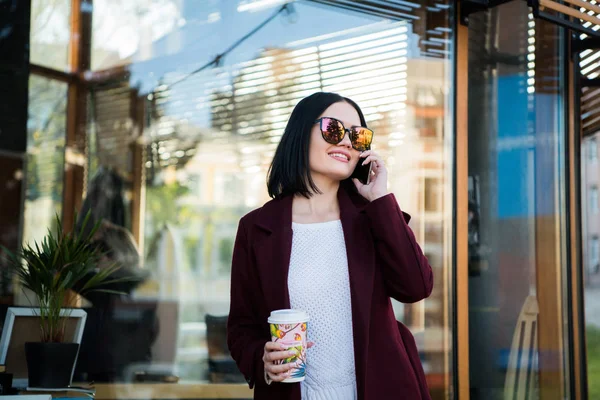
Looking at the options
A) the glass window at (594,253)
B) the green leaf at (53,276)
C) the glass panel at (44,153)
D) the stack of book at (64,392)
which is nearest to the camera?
the stack of book at (64,392)

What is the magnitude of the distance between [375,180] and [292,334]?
58 cm

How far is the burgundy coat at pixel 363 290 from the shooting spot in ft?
6.46

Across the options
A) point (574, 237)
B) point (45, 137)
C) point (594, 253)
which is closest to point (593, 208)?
point (594, 253)

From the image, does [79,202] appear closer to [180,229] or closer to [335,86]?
[180,229]

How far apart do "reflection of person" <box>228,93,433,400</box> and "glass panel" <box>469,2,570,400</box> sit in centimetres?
261

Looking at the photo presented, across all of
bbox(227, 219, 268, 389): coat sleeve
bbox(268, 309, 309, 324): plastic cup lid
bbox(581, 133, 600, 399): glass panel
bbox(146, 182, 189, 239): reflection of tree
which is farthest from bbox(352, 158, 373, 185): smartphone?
bbox(581, 133, 600, 399): glass panel

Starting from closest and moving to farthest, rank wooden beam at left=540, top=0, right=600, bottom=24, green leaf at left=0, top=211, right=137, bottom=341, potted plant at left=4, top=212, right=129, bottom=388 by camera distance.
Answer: potted plant at left=4, top=212, right=129, bottom=388 → green leaf at left=0, top=211, right=137, bottom=341 → wooden beam at left=540, top=0, right=600, bottom=24

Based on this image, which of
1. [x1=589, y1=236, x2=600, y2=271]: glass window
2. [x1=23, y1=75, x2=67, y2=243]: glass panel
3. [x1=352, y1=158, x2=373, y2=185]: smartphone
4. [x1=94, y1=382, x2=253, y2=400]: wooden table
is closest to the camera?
[x1=352, y1=158, x2=373, y2=185]: smartphone

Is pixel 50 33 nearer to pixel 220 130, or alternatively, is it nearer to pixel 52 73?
pixel 52 73

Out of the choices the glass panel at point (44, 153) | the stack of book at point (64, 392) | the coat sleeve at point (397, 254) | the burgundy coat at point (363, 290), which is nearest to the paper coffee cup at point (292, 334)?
the burgundy coat at point (363, 290)

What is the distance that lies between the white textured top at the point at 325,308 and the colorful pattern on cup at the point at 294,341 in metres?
0.20

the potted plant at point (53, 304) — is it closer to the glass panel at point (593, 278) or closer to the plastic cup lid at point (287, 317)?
the plastic cup lid at point (287, 317)

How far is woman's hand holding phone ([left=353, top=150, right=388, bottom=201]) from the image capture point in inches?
84.0

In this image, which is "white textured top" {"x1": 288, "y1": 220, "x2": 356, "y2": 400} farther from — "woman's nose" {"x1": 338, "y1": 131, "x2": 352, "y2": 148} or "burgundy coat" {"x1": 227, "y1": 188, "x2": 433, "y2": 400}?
"woman's nose" {"x1": 338, "y1": 131, "x2": 352, "y2": 148}
